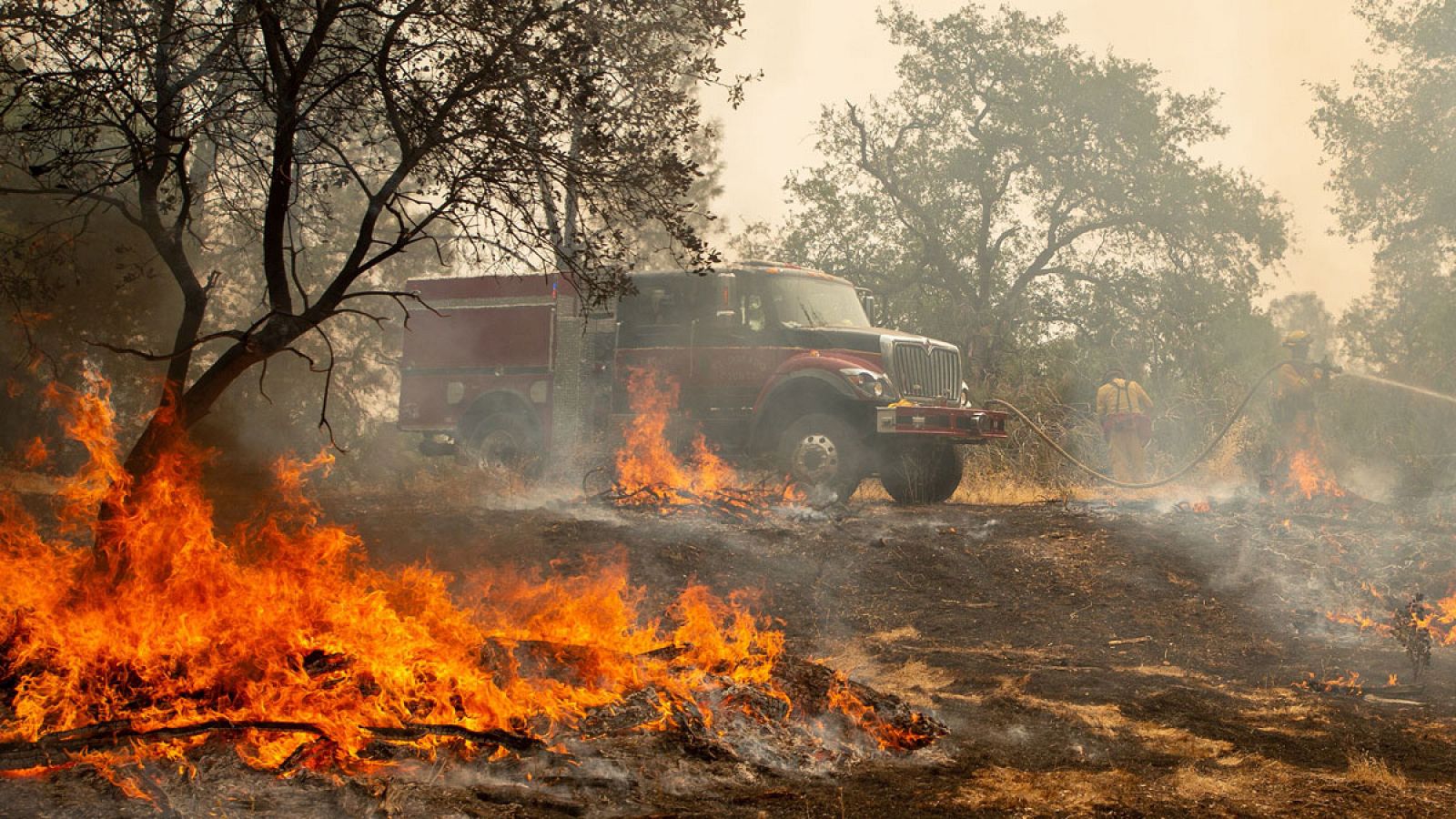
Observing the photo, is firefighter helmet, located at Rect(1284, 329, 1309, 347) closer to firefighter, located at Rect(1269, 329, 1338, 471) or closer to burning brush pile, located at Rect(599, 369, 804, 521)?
firefighter, located at Rect(1269, 329, 1338, 471)

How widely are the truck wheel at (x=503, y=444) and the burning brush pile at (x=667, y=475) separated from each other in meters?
1.71

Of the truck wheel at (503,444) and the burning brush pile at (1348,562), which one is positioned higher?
the truck wheel at (503,444)

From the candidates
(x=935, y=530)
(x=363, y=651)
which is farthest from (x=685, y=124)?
(x=935, y=530)

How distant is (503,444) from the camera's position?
15.6 meters

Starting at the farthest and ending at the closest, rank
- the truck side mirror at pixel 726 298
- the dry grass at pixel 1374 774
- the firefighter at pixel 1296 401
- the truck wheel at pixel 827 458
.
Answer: the firefighter at pixel 1296 401, the truck side mirror at pixel 726 298, the truck wheel at pixel 827 458, the dry grass at pixel 1374 774

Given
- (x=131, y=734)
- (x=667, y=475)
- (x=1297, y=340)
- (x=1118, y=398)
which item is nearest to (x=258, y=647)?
(x=131, y=734)

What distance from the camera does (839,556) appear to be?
1102 centimetres

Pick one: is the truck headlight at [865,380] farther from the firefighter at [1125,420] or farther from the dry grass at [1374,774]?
the dry grass at [1374,774]

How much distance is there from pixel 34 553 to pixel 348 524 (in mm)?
5750

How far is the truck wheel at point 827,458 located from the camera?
12.9 meters

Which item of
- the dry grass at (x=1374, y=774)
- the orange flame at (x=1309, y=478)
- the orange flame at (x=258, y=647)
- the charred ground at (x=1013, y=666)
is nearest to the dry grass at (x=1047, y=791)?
the charred ground at (x=1013, y=666)

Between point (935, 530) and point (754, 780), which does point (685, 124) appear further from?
point (935, 530)

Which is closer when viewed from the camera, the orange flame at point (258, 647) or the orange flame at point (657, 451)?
the orange flame at point (258, 647)

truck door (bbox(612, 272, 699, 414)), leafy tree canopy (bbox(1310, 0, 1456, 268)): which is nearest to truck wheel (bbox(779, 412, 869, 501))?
truck door (bbox(612, 272, 699, 414))
